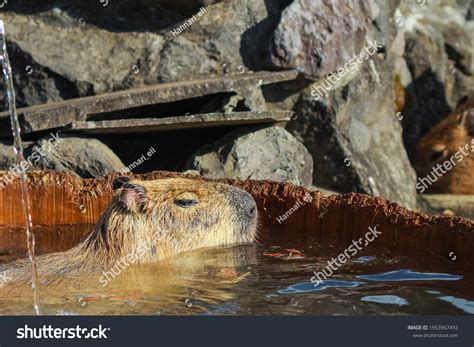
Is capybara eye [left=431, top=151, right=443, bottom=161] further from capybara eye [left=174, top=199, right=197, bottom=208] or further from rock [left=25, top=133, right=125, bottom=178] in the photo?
capybara eye [left=174, top=199, right=197, bottom=208]

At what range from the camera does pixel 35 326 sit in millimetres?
3477

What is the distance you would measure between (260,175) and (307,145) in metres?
1.00

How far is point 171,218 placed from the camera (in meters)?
5.25

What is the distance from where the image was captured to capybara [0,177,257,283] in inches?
193

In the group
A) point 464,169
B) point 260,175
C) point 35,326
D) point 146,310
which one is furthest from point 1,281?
point 464,169

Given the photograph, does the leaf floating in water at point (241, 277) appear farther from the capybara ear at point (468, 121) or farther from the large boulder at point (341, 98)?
the capybara ear at point (468, 121)

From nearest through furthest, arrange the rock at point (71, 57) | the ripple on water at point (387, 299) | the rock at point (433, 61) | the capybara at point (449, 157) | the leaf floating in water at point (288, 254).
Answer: the ripple on water at point (387, 299)
the leaf floating in water at point (288, 254)
the rock at point (71, 57)
the capybara at point (449, 157)
the rock at point (433, 61)

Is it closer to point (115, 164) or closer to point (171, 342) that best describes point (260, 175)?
point (115, 164)

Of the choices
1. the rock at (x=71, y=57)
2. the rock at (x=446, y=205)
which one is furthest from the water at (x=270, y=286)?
the rock at (x=446, y=205)

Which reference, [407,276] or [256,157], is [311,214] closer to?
[407,276]

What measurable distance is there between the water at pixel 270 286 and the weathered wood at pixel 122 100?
167 centimetres

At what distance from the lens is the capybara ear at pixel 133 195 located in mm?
5008

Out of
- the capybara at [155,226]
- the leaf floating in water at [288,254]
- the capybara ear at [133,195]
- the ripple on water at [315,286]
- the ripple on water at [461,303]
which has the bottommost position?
the ripple on water at [461,303]

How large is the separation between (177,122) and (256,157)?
0.71m
